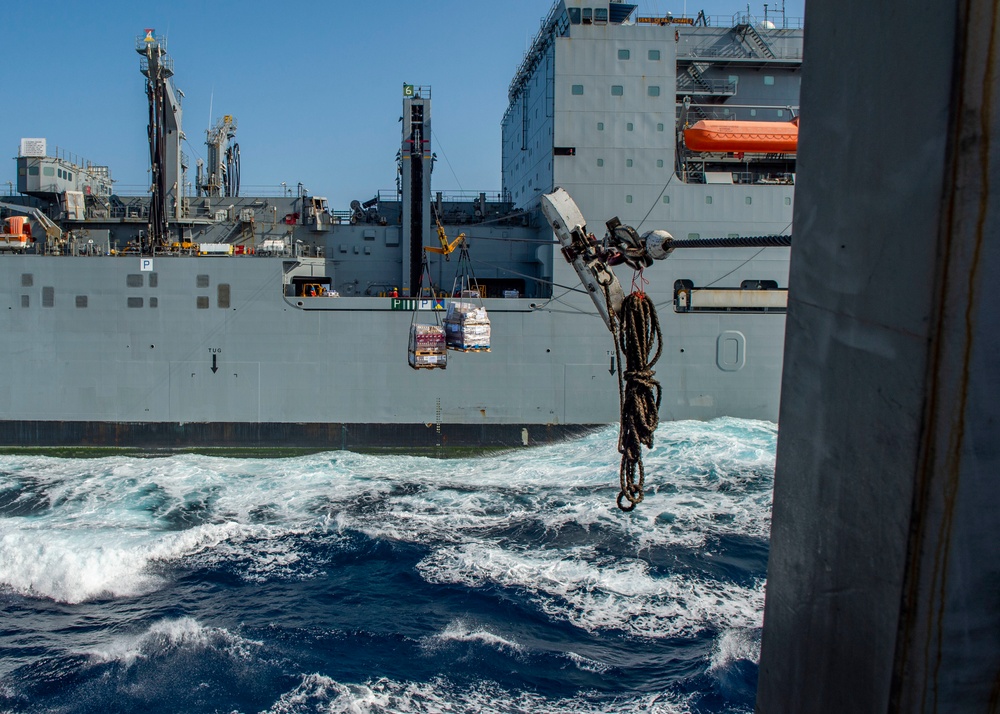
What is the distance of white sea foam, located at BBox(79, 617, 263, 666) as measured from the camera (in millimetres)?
7980

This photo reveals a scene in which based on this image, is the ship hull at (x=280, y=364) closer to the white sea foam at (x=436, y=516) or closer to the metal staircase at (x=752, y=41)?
the white sea foam at (x=436, y=516)

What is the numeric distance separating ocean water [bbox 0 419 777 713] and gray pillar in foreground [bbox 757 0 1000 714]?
5985 millimetres

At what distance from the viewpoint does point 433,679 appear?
7.49 m

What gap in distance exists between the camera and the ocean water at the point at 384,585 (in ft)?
24.2

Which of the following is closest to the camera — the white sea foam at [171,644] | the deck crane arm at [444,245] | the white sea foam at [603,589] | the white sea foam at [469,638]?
the white sea foam at [171,644]

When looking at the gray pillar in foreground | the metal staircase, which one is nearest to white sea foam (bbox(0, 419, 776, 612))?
the gray pillar in foreground

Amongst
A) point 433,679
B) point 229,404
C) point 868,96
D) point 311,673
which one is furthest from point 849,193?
point 229,404

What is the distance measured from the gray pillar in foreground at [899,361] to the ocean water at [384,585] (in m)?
5.98

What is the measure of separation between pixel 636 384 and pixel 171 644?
21.8 feet

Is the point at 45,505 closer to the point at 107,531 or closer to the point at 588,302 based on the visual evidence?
the point at 107,531

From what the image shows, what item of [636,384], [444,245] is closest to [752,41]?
[444,245]

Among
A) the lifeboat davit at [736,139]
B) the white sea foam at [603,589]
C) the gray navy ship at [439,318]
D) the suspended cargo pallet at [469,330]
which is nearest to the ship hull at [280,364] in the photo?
the gray navy ship at [439,318]

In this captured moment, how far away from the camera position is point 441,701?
23.2 ft

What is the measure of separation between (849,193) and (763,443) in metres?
15.6
